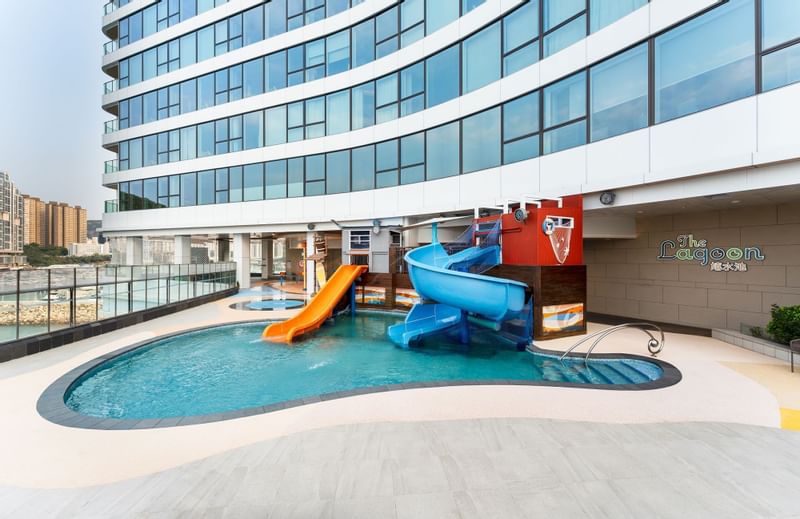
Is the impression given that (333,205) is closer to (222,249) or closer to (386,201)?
(386,201)

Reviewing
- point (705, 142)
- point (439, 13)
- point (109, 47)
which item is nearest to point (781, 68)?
point (705, 142)

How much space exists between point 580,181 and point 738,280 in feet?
18.5

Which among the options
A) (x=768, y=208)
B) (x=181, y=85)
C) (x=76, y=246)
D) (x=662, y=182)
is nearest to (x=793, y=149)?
(x=662, y=182)

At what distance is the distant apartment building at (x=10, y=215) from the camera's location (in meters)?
91.4

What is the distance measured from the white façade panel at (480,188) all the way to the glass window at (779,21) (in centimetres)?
732

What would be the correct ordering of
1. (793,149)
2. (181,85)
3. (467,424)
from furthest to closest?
(181,85) < (793,149) < (467,424)

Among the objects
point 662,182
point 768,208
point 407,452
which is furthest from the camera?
point 768,208

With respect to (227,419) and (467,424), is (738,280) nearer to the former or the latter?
(467,424)

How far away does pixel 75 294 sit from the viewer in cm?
1002

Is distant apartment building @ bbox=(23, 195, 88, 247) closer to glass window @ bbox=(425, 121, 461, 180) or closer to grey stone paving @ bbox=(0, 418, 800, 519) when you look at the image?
glass window @ bbox=(425, 121, 461, 180)

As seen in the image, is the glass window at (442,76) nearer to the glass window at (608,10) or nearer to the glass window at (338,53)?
the glass window at (608,10)

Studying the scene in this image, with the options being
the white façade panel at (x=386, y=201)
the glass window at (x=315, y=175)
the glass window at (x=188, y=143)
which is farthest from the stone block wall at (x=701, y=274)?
the glass window at (x=188, y=143)

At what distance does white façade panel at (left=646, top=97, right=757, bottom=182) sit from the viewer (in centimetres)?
748

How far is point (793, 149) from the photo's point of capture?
22.1 ft
